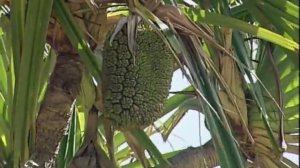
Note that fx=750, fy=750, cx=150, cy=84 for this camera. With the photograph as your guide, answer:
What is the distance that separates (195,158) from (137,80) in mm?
506

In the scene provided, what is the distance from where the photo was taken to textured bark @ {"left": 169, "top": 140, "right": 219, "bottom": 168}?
1.38m

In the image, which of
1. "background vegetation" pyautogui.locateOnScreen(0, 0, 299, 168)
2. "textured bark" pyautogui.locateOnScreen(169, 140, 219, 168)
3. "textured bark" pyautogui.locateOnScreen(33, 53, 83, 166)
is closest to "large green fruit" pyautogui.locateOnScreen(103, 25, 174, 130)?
"background vegetation" pyautogui.locateOnScreen(0, 0, 299, 168)

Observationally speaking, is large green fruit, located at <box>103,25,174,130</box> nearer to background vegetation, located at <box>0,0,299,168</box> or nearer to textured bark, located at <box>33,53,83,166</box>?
background vegetation, located at <box>0,0,299,168</box>

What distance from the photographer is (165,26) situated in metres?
0.92

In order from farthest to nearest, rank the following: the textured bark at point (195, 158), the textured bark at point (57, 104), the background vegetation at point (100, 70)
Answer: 1. the textured bark at point (195, 158)
2. the textured bark at point (57, 104)
3. the background vegetation at point (100, 70)

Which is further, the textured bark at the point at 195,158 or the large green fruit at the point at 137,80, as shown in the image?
the textured bark at the point at 195,158

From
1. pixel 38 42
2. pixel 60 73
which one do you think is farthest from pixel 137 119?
pixel 60 73

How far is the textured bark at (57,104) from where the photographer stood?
1184 mm

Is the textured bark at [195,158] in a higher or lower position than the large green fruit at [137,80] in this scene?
lower

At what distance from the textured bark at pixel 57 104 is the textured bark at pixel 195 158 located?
0.26m

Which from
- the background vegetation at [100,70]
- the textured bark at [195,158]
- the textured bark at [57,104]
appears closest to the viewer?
the background vegetation at [100,70]

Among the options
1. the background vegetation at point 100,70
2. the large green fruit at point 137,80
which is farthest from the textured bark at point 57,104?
the large green fruit at point 137,80

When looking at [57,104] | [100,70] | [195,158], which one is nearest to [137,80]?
[100,70]

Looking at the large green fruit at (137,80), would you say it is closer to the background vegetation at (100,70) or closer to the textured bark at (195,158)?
the background vegetation at (100,70)
